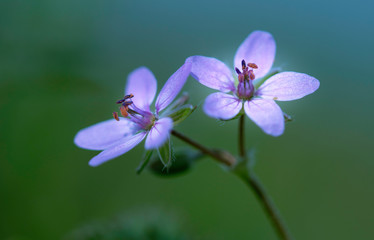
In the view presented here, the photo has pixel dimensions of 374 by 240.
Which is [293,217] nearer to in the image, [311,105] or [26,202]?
[311,105]

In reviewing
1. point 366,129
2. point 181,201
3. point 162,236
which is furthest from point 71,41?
point 366,129

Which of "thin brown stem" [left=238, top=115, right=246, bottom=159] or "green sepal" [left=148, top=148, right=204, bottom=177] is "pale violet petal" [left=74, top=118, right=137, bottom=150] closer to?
"green sepal" [left=148, top=148, right=204, bottom=177]

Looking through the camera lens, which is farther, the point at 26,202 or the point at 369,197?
the point at 369,197

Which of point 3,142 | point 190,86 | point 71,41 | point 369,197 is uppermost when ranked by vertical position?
point 71,41

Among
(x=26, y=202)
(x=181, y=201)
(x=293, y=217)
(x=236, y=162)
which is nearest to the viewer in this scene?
(x=236, y=162)

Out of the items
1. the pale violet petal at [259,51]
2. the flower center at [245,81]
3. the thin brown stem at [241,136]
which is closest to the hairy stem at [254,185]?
the thin brown stem at [241,136]

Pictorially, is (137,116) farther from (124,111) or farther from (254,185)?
(254,185)

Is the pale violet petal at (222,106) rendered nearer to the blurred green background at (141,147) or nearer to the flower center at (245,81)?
the flower center at (245,81)
